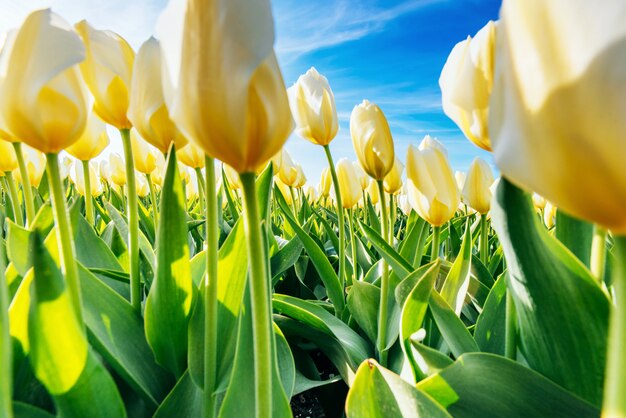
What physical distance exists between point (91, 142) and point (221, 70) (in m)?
0.73

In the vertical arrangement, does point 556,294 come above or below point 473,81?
below

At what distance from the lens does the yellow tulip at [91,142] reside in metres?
0.97

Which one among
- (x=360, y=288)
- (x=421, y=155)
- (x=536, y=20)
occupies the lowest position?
(x=360, y=288)

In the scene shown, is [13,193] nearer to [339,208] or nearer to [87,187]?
[87,187]

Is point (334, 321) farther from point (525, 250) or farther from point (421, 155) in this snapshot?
point (525, 250)

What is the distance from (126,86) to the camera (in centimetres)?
72

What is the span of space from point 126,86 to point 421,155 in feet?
2.05

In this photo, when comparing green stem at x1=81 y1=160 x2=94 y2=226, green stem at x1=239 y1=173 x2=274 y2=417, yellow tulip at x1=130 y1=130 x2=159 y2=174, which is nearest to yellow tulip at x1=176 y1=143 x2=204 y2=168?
Result: yellow tulip at x1=130 y1=130 x2=159 y2=174

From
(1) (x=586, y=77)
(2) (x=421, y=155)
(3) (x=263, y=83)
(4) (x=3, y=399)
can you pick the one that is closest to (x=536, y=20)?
(1) (x=586, y=77)

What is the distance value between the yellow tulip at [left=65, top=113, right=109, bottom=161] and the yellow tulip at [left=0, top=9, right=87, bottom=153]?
1.29 ft

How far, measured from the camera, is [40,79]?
53 cm

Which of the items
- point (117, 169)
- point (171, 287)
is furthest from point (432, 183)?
point (117, 169)

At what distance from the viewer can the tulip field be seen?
242 millimetres

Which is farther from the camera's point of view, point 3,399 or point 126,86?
point 126,86
